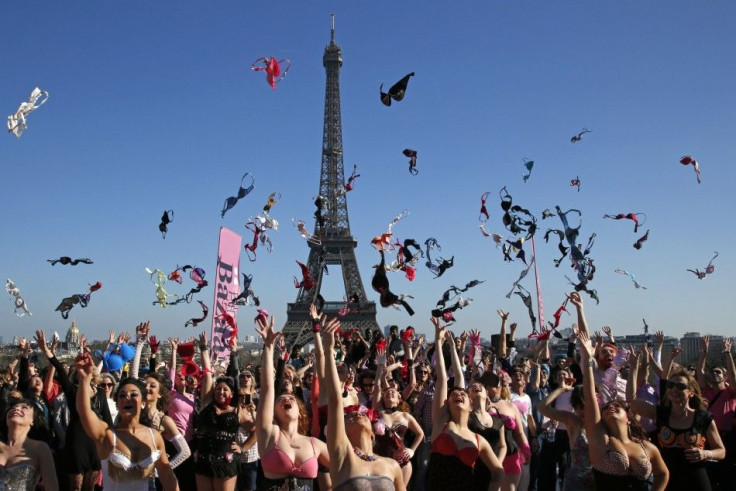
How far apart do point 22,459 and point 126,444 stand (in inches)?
27.5

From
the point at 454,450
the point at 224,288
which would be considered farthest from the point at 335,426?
the point at 224,288

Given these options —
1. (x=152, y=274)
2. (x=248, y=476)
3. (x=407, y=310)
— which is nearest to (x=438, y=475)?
(x=248, y=476)

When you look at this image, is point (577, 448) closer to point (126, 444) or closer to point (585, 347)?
point (585, 347)

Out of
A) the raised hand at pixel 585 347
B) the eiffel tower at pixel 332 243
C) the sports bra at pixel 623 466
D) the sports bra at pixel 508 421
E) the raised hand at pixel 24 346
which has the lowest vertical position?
the sports bra at pixel 623 466

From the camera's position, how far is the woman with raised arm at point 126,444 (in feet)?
15.7

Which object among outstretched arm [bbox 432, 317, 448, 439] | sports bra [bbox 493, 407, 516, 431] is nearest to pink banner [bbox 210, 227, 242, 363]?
sports bra [bbox 493, 407, 516, 431]

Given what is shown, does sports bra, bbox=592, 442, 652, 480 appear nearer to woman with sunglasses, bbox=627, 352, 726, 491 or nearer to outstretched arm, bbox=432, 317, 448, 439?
woman with sunglasses, bbox=627, 352, 726, 491

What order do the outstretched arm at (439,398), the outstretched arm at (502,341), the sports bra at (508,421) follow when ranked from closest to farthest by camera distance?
the outstretched arm at (439,398) → the sports bra at (508,421) → the outstretched arm at (502,341)

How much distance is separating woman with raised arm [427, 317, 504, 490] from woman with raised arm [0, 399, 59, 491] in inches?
113

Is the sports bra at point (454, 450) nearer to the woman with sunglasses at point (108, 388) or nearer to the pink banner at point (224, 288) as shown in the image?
the woman with sunglasses at point (108, 388)

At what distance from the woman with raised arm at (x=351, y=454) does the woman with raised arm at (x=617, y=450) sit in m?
1.83

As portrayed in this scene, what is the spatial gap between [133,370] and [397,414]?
3462 millimetres

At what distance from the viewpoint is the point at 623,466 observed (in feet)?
16.9

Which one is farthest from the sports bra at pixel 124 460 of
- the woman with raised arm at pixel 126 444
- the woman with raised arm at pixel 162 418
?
the woman with raised arm at pixel 162 418
